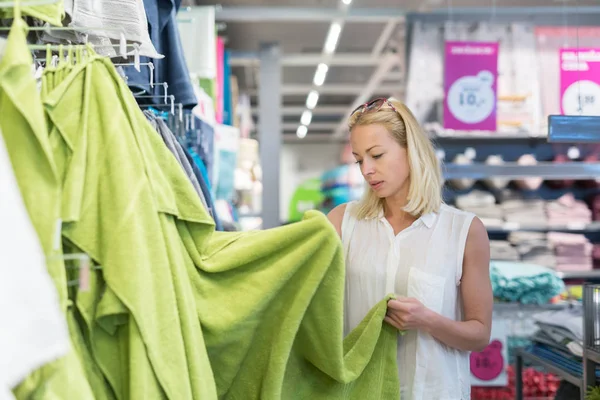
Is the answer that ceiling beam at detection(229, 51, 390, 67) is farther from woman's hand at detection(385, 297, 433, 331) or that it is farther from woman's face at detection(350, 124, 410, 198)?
woman's hand at detection(385, 297, 433, 331)

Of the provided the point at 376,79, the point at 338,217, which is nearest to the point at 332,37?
the point at 376,79

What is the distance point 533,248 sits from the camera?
6.04 m

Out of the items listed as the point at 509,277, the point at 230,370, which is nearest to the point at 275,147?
the point at 509,277

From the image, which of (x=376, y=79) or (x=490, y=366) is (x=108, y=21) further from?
(x=376, y=79)

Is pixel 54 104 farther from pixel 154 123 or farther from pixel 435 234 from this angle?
pixel 435 234

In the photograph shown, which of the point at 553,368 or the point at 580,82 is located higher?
the point at 580,82

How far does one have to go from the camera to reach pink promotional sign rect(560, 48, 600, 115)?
265 centimetres

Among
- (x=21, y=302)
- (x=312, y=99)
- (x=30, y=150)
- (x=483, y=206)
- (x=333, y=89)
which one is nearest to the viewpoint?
(x=21, y=302)

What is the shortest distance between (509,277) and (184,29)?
2851 mm

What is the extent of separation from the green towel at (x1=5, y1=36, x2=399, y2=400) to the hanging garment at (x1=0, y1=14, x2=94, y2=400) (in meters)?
0.02

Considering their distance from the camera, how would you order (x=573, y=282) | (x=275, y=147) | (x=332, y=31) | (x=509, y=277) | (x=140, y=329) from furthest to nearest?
(x=332, y=31) < (x=275, y=147) < (x=573, y=282) < (x=509, y=277) < (x=140, y=329)

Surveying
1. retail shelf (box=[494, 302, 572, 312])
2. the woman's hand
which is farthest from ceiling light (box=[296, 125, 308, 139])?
the woman's hand

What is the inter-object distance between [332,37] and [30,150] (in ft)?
26.1

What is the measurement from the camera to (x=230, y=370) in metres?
1.61
